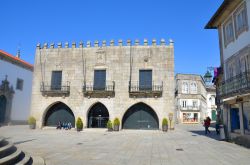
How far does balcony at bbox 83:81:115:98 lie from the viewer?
23.3m

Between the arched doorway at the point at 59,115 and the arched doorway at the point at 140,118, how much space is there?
578cm

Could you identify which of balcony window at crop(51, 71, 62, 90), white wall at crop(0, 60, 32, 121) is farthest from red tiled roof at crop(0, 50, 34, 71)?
balcony window at crop(51, 71, 62, 90)

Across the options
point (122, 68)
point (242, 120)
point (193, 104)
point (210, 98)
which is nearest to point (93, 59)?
point (122, 68)

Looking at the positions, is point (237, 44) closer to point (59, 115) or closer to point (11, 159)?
point (11, 159)

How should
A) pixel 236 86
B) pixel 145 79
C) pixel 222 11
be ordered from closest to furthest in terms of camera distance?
pixel 236 86 → pixel 222 11 → pixel 145 79

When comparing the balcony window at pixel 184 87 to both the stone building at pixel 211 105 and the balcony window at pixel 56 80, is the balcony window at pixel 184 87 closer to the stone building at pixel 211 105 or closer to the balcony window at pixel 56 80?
the stone building at pixel 211 105

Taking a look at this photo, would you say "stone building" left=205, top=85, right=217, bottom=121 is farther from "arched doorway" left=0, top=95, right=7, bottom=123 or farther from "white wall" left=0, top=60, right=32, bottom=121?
"arched doorway" left=0, top=95, right=7, bottom=123

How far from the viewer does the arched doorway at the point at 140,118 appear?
23.2 m

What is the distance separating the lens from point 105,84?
2373 cm

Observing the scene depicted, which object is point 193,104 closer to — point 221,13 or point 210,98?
point 210,98

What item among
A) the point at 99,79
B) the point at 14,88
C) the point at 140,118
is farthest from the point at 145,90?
the point at 14,88

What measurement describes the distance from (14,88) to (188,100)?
34188 mm

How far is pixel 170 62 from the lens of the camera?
2333 cm

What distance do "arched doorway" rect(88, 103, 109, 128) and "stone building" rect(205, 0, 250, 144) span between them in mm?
12482
